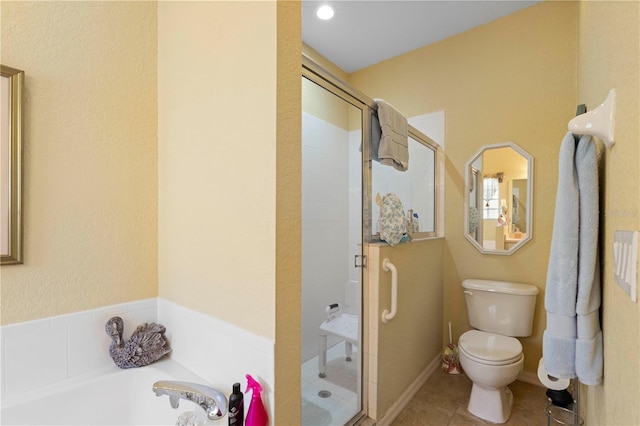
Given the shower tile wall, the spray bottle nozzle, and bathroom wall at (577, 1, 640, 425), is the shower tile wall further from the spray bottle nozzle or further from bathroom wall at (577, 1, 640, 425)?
bathroom wall at (577, 1, 640, 425)

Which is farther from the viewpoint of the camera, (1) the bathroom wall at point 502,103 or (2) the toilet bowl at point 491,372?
(1) the bathroom wall at point 502,103

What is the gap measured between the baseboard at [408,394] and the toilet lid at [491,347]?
1.50 ft

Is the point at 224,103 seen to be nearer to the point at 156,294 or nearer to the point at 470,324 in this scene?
the point at 156,294

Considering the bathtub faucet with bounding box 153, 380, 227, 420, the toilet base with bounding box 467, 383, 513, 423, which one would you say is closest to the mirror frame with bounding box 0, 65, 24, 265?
the bathtub faucet with bounding box 153, 380, 227, 420

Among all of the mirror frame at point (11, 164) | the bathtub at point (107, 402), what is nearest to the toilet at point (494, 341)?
the bathtub at point (107, 402)

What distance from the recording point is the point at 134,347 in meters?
1.22

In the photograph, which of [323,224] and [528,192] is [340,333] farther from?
[528,192]

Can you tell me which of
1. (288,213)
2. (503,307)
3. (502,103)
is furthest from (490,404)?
(502,103)

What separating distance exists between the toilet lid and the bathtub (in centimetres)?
156

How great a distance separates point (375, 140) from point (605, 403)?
145 centimetres

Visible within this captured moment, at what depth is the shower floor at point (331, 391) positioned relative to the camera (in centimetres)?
161

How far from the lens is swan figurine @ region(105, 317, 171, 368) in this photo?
1.22m

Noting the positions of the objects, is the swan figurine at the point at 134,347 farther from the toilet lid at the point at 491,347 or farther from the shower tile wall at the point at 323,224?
the toilet lid at the point at 491,347

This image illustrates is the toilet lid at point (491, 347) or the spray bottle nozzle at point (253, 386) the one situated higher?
the spray bottle nozzle at point (253, 386)
